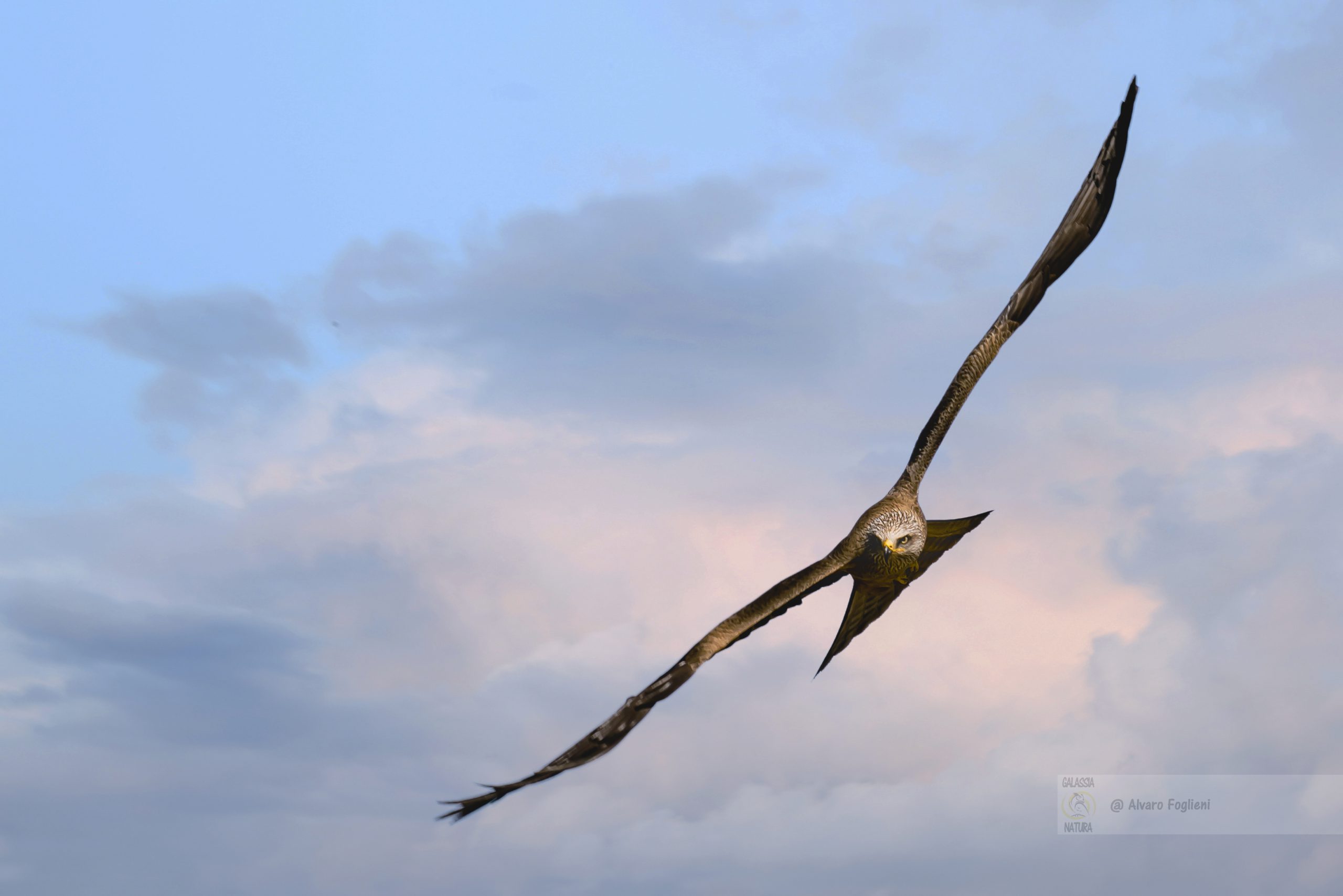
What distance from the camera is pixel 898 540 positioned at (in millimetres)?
16844

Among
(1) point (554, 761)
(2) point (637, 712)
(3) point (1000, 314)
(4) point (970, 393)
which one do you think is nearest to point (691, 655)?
(2) point (637, 712)

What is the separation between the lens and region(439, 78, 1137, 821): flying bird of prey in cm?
1547

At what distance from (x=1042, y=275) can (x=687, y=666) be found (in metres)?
7.82

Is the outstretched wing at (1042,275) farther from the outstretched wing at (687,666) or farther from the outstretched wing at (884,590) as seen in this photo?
the outstretched wing at (687,666)

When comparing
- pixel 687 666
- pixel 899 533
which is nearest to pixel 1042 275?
pixel 899 533

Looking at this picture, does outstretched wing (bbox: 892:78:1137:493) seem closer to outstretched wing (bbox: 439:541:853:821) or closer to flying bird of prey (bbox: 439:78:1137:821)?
flying bird of prey (bbox: 439:78:1137:821)

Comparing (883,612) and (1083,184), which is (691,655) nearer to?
(883,612)

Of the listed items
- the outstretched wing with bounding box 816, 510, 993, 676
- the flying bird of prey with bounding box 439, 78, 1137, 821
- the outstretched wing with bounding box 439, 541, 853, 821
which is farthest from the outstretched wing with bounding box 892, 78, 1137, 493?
the outstretched wing with bounding box 439, 541, 853, 821

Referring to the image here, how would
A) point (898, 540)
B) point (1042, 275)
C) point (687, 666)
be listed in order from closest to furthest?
point (687, 666), point (898, 540), point (1042, 275)

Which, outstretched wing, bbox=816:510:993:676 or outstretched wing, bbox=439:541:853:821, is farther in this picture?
outstretched wing, bbox=816:510:993:676

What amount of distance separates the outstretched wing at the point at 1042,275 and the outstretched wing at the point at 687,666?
236 cm

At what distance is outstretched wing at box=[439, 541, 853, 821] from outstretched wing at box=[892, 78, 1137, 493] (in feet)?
7.73

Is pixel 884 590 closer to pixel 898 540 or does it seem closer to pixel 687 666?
pixel 898 540

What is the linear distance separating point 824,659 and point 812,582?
2237 mm
